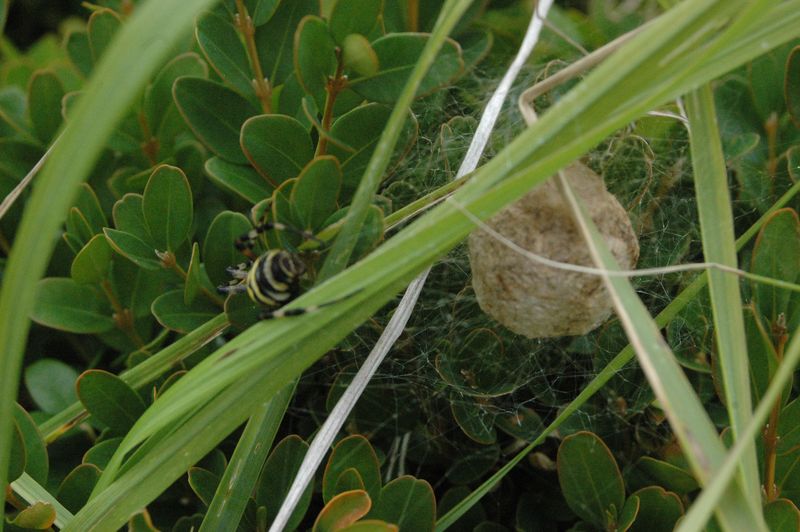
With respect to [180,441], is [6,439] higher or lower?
higher

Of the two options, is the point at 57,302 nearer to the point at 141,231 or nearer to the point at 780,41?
the point at 141,231

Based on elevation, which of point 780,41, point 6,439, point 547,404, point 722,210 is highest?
point 6,439

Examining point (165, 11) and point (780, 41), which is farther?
point (780, 41)

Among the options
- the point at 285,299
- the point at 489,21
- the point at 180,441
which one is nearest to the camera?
the point at 180,441

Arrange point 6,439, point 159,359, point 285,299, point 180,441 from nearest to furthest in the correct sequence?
point 6,439, point 180,441, point 285,299, point 159,359

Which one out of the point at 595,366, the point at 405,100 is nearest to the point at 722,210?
the point at 595,366

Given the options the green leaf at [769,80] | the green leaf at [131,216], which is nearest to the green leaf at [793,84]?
the green leaf at [769,80]
